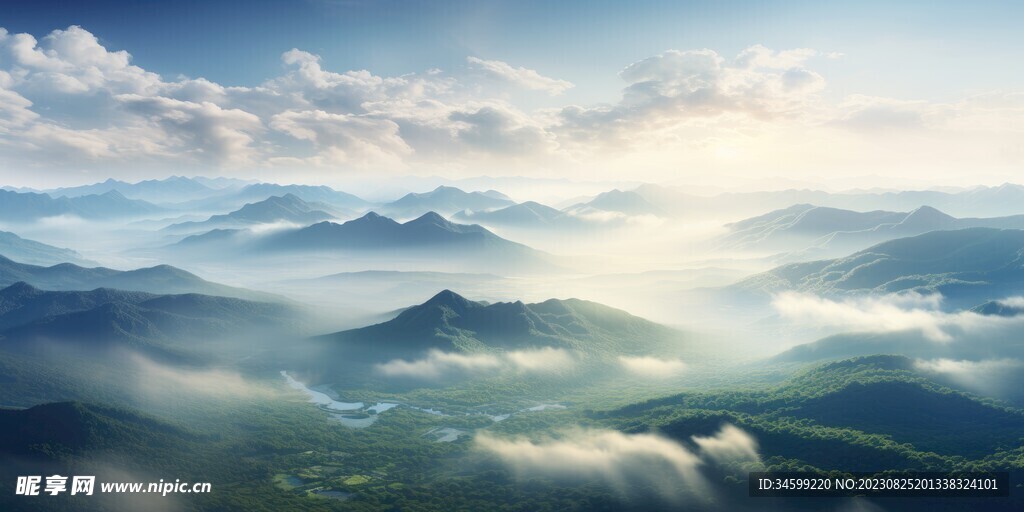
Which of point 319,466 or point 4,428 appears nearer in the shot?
point 4,428

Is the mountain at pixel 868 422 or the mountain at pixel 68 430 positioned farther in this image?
the mountain at pixel 68 430

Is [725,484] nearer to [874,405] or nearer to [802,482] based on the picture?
[802,482]

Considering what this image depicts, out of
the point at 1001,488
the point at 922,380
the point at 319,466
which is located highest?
A: the point at 922,380

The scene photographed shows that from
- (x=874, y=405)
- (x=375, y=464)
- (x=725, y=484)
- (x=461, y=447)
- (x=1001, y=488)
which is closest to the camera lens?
(x=1001, y=488)

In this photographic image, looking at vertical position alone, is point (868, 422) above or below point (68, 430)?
above

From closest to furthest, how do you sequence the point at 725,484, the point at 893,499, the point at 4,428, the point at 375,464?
the point at 893,499
the point at 725,484
the point at 4,428
the point at 375,464

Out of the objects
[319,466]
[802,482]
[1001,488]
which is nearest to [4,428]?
[319,466]

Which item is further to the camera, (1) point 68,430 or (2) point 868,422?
(2) point 868,422

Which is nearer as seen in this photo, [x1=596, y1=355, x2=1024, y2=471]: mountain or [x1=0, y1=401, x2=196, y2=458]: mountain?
[x1=596, y1=355, x2=1024, y2=471]: mountain

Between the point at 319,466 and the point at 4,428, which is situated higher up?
the point at 4,428
